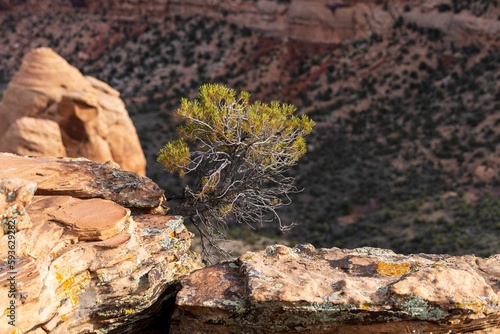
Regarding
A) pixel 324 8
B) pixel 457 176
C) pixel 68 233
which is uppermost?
pixel 68 233

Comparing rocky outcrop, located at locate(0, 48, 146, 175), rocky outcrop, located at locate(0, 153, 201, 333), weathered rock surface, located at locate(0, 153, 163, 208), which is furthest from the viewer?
rocky outcrop, located at locate(0, 48, 146, 175)

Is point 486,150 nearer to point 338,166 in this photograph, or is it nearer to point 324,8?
point 338,166

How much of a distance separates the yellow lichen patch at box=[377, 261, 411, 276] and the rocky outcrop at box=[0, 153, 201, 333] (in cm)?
327

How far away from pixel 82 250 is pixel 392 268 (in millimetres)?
4813

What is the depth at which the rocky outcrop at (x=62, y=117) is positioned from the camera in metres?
21.4

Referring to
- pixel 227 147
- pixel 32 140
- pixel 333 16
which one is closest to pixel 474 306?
pixel 227 147

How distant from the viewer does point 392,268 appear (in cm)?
912

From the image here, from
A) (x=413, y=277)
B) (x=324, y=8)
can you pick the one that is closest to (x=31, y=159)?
(x=413, y=277)

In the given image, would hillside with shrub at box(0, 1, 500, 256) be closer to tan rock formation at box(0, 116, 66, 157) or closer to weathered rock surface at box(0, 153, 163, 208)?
tan rock formation at box(0, 116, 66, 157)

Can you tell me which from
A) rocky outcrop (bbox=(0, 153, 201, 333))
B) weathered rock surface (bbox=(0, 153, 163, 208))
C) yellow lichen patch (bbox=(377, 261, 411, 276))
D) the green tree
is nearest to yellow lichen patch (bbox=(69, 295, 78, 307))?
rocky outcrop (bbox=(0, 153, 201, 333))

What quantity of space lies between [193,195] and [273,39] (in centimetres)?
4262

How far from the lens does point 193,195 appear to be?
11.6 m

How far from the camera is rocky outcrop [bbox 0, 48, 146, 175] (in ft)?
70.1

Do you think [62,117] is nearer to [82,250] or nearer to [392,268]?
[82,250]
